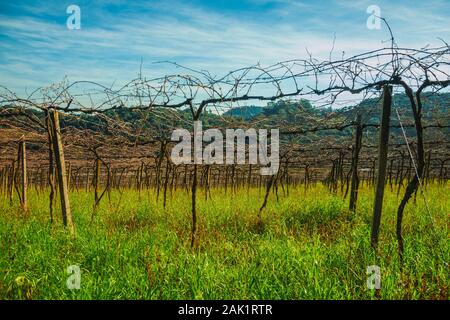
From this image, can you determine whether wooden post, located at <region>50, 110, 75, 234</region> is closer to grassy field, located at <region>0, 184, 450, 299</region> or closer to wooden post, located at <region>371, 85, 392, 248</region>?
grassy field, located at <region>0, 184, 450, 299</region>

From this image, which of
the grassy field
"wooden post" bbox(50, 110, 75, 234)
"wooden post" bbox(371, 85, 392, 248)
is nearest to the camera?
the grassy field

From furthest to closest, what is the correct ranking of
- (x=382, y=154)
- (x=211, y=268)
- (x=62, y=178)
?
(x=62, y=178), (x=382, y=154), (x=211, y=268)

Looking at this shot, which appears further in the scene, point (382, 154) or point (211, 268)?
point (382, 154)

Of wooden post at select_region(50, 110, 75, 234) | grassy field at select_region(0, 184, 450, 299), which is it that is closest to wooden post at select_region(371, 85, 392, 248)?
grassy field at select_region(0, 184, 450, 299)

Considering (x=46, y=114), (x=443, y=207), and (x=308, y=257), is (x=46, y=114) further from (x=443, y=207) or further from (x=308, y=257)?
(x=443, y=207)

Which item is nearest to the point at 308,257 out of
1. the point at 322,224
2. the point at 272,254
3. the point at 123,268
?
the point at 272,254

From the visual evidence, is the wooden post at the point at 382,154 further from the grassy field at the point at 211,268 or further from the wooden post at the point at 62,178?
the wooden post at the point at 62,178

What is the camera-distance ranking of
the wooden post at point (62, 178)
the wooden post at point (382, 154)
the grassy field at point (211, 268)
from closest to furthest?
the grassy field at point (211, 268)
the wooden post at point (382, 154)
the wooden post at point (62, 178)

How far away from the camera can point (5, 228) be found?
240 inches

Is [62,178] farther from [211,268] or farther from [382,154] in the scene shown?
[382,154]

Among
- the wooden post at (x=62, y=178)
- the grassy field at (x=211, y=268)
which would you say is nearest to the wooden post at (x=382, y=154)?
the grassy field at (x=211, y=268)

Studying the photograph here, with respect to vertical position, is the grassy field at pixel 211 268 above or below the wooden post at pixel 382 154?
below

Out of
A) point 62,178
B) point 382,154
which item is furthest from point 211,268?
point 62,178

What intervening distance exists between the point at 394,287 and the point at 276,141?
24.8ft
